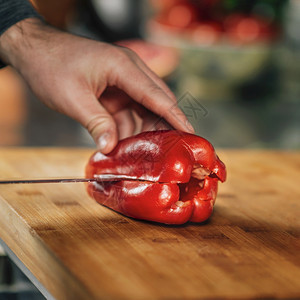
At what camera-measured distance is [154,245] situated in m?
1.04

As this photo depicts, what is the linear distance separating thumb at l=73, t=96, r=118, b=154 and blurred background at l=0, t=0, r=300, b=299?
130cm

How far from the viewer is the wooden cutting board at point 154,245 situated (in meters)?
0.88

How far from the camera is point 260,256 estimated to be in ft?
3.38

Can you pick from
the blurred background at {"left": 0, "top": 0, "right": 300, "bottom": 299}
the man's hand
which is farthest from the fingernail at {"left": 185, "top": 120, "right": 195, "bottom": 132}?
the blurred background at {"left": 0, "top": 0, "right": 300, "bottom": 299}

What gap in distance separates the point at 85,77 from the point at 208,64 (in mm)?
1992

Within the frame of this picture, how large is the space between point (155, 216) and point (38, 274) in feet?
0.84

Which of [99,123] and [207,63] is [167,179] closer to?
[99,123]

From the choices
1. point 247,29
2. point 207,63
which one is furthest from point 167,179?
point 247,29

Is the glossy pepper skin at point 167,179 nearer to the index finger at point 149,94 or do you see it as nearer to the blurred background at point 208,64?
the index finger at point 149,94

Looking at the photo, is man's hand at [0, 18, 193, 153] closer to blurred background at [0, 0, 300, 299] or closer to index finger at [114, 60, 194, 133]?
index finger at [114, 60, 194, 133]

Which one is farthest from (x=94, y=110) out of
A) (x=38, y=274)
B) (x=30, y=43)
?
(x=38, y=274)

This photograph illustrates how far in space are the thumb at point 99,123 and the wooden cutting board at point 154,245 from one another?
14 cm

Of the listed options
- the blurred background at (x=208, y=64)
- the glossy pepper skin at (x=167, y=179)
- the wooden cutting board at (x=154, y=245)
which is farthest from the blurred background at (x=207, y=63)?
the glossy pepper skin at (x=167, y=179)

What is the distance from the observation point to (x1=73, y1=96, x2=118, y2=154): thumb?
4.18 feet
